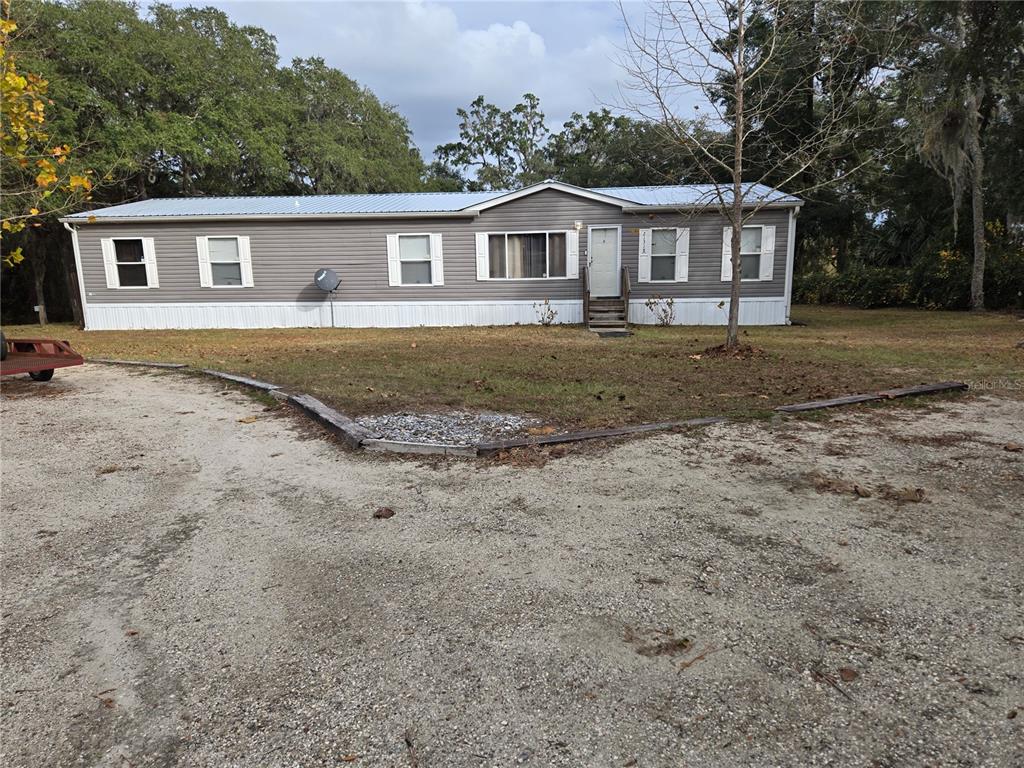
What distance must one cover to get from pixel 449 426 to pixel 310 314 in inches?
457

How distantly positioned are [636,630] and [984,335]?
12.2 meters

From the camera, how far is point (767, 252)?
1375cm

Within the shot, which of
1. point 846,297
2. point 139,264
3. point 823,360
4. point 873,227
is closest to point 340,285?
point 139,264

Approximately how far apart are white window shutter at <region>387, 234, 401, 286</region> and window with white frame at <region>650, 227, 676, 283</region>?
631 centimetres

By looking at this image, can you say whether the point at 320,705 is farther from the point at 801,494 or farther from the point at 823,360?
the point at 823,360

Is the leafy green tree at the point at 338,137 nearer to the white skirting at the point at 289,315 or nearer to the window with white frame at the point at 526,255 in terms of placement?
the white skirting at the point at 289,315

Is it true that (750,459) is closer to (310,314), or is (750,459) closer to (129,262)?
(310,314)

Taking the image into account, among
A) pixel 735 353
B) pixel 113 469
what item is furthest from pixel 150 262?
pixel 735 353

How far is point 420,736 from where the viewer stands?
5.31ft

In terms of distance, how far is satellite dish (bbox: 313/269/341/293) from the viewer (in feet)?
47.5

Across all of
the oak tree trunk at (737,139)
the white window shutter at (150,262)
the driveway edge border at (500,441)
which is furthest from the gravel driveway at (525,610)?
the white window shutter at (150,262)

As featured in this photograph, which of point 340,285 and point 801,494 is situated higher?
point 340,285

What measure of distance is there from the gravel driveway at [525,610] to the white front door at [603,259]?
1091 centimetres

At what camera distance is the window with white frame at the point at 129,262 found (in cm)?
1467
